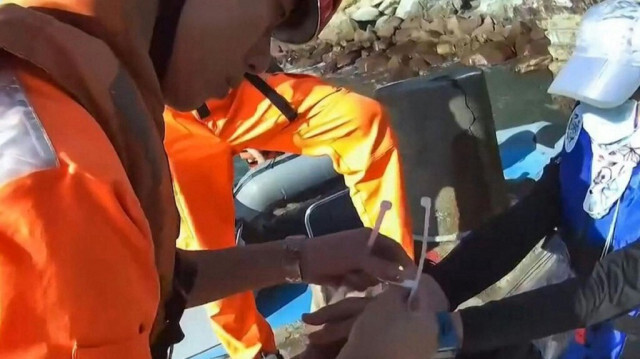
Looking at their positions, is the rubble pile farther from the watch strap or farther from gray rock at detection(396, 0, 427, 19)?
the watch strap

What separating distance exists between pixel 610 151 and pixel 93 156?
1084mm

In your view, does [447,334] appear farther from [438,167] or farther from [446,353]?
[438,167]

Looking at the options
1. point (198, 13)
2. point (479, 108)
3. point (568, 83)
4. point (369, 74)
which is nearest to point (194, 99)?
point (198, 13)

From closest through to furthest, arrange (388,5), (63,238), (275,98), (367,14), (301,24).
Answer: (63,238) → (301,24) → (275,98) → (367,14) → (388,5)

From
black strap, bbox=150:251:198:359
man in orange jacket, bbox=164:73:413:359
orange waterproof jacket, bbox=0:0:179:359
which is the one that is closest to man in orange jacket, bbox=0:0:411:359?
orange waterproof jacket, bbox=0:0:179:359

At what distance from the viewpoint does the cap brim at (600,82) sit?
4.54ft

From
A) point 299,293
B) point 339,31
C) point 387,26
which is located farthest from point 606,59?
point 339,31

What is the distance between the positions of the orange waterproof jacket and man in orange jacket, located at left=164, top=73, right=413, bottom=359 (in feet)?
3.75

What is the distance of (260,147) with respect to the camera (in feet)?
6.57

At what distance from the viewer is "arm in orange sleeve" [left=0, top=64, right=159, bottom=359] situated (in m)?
0.55

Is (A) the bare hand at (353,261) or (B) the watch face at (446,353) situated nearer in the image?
(A) the bare hand at (353,261)

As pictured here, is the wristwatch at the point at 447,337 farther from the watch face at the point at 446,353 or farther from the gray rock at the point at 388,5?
the gray rock at the point at 388,5

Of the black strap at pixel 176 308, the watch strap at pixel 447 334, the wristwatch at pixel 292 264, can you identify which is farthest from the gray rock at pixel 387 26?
the black strap at pixel 176 308

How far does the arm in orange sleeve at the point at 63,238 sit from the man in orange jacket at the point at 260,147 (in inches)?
48.2
